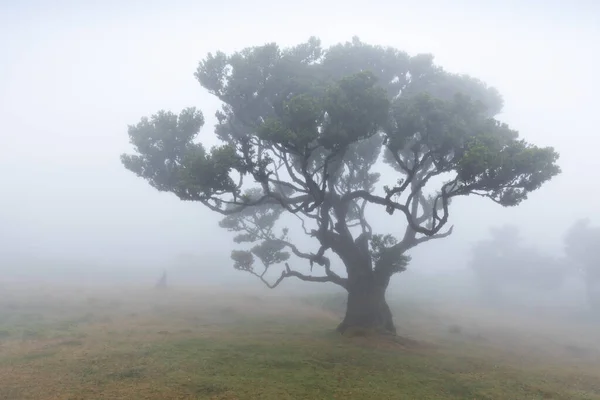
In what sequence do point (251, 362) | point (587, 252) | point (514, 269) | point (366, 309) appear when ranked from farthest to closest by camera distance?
1. point (514, 269)
2. point (587, 252)
3. point (366, 309)
4. point (251, 362)

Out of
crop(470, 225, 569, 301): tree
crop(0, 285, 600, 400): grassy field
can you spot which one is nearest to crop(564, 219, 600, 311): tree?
crop(470, 225, 569, 301): tree

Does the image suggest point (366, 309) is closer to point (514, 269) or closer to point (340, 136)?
point (340, 136)

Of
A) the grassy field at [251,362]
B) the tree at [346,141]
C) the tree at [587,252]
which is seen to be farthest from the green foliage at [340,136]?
the tree at [587,252]

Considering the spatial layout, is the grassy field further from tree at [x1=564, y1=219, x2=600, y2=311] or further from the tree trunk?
tree at [x1=564, y1=219, x2=600, y2=311]

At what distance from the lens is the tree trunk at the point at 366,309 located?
26.7 metres

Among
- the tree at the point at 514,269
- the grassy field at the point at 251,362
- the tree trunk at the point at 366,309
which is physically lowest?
the grassy field at the point at 251,362

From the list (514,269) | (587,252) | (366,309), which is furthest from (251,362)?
(514,269)

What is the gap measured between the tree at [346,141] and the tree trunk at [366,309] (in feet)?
0.23

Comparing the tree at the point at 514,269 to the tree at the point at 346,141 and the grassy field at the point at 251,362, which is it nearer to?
the grassy field at the point at 251,362

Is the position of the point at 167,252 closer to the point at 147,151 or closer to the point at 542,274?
the point at 542,274

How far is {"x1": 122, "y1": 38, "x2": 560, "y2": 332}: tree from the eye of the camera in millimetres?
20797

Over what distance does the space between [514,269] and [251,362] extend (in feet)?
248

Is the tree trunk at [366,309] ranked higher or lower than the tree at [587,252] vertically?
lower

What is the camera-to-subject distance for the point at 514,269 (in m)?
78.7
